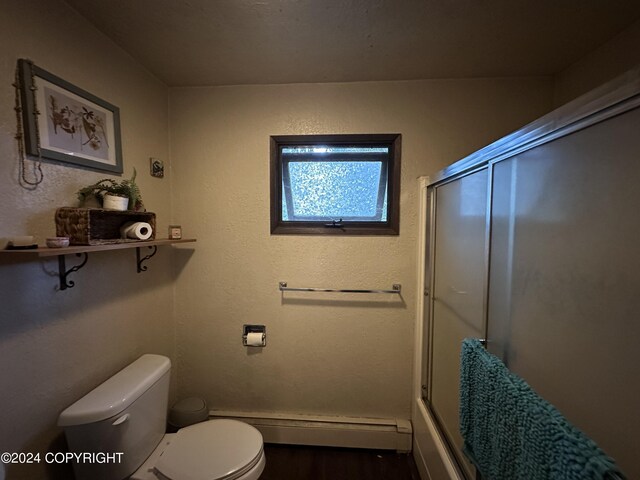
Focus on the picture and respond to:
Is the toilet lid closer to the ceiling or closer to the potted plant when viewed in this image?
the potted plant

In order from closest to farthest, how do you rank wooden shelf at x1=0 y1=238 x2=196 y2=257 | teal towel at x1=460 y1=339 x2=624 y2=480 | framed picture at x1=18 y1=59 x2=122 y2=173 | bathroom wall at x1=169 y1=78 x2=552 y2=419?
teal towel at x1=460 y1=339 x2=624 y2=480 < wooden shelf at x1=0 y1=238 x2=196 y2=257 < framed picture at x1=18 y1=59 x2=122 y2=173 < bathroom wall at x1=169 y1=78 x2=552 y2=419

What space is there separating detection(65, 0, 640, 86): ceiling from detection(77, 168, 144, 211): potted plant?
2.28 feet

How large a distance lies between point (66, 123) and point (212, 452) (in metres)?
1.49

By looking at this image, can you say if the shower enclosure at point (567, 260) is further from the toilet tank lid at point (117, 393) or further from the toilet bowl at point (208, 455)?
the toilet tank lid at point (117, 393)

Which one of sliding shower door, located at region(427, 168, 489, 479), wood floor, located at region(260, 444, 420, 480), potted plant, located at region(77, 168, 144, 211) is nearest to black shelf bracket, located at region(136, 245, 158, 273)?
potted plant, located at region(77, 168, 144, 211)

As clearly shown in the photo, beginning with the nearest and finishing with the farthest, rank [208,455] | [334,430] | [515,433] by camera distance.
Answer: [515,433] → [208,455] → [334,430]

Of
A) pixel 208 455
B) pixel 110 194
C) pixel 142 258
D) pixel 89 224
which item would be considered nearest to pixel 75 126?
pixel 110 194

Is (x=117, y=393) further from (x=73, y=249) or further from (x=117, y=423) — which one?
(x=73, y=249)

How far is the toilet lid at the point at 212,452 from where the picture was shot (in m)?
1.00

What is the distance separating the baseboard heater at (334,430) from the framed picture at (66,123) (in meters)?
1.66

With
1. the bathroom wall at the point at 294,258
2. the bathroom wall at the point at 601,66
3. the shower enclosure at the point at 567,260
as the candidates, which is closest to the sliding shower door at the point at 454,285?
the shower enclosure at the point at 567,260

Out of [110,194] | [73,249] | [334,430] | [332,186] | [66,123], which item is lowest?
[334,430]

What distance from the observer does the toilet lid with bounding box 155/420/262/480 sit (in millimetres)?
997

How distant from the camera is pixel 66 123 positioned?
3.21 feet
